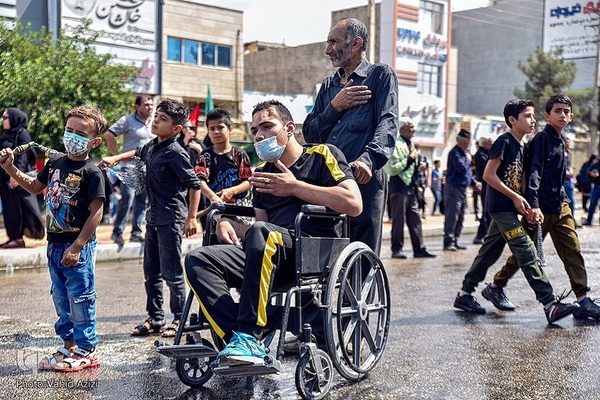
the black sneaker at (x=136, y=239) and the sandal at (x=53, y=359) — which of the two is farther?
the black sneaker at (x=136, y=239)

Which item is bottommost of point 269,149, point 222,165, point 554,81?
point 222,165

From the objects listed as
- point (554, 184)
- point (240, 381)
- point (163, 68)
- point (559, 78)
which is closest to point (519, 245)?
point (554, 184)

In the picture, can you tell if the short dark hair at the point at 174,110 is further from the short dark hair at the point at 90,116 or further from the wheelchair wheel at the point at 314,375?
the wheelchair wheel at the point at 314,375

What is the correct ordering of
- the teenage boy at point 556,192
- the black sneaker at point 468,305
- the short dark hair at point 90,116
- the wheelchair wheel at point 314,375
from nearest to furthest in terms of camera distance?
the wheelchair wheel at point 314,375 → the short dark hair at point 90,116 → the teenage boy at point 556,192 → the black sneaker at point 468,305

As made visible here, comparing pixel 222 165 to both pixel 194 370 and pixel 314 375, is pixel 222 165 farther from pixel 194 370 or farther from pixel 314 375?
pixel 314 375

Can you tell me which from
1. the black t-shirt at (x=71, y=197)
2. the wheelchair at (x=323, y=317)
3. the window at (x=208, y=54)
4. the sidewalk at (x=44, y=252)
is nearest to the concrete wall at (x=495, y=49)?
the window at (x=208, y=54)

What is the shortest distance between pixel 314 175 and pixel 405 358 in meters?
1.45

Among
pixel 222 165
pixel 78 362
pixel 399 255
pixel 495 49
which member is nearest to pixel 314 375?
pixel 78 362

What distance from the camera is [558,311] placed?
240 inches

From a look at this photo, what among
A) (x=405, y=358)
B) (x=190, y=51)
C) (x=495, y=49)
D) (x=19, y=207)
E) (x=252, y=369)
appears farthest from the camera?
(x=495, y=49)

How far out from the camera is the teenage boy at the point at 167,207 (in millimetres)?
5543

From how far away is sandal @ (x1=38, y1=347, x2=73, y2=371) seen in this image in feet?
15.1

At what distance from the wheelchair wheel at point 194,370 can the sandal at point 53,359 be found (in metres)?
0.88

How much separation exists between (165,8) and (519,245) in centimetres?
2956
